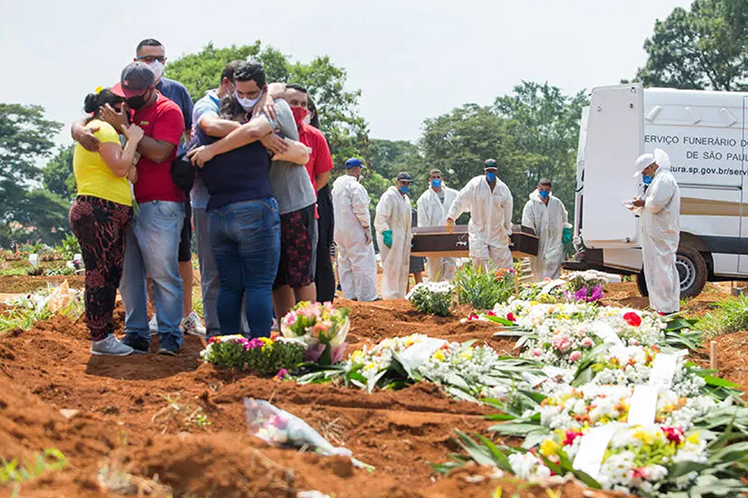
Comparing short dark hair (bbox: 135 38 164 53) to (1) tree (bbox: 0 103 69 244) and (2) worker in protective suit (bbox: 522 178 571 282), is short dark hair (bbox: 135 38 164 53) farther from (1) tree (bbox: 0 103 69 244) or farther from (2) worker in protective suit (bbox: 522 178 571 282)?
(1) tree (bbox: 0 103 69 244)

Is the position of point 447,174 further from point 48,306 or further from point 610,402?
point 610,402

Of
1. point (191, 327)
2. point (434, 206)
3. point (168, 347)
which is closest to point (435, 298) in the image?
point (191, 327)

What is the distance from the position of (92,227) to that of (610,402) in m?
3.49

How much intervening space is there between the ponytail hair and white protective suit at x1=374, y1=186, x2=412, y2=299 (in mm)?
8121

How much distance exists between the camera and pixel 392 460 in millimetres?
3852

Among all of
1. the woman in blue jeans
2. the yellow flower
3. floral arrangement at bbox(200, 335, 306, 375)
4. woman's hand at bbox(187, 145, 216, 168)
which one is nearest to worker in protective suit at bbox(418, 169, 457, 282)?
the woman in blue jeans

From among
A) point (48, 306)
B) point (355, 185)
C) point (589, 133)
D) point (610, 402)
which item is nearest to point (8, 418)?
point (610, 402)

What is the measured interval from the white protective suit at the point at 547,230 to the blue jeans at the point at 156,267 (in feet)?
32.9

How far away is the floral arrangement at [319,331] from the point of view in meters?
5.32

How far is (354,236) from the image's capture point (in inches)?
512

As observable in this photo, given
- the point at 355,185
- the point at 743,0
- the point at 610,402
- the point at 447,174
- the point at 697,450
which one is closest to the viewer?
the point at 697,450

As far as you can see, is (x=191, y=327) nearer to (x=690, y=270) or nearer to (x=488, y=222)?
(x=488, y=222)

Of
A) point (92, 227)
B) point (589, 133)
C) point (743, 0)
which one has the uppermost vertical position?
point (743, 0)

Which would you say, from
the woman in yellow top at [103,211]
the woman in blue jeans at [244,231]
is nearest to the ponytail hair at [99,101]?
the woman in yellow top at [103,211]
